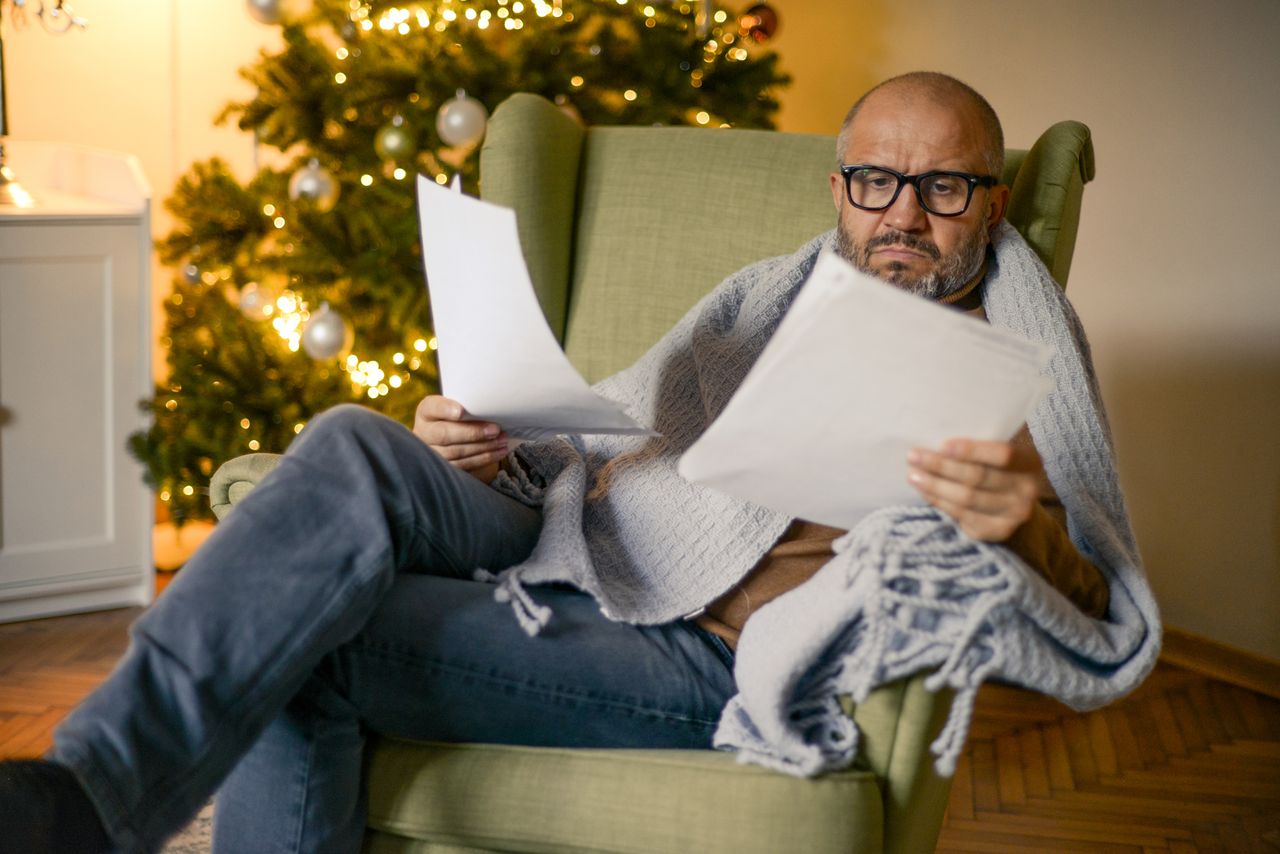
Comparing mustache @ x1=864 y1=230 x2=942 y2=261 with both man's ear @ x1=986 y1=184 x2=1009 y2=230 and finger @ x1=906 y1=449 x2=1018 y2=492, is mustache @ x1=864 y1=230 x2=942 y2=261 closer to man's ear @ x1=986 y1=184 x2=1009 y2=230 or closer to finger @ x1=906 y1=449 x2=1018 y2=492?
man's ear @ x1=986 y1=184 x2=1009 y2=230

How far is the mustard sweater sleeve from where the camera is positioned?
3.50 ft

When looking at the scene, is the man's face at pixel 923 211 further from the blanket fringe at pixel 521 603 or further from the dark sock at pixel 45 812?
the dark sock at pixel 45 812

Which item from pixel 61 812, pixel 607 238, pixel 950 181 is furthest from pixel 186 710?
pixel 607 238

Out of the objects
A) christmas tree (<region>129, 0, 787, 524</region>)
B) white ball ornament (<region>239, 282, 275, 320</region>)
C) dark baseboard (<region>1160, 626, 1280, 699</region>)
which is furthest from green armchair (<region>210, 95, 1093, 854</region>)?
dark baseboard (<region>1160, 626, 1280, 699</region>)

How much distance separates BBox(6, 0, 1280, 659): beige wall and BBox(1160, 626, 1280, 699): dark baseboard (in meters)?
0.02

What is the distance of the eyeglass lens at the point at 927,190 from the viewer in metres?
1.46

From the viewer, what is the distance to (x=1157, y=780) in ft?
6.97

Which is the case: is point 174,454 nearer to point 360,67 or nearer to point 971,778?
point 360,67

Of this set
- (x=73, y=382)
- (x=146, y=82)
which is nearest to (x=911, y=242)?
(x=73, y=382)

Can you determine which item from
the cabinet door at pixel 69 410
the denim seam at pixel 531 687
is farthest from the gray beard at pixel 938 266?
the cabinet door at pixel 69 410

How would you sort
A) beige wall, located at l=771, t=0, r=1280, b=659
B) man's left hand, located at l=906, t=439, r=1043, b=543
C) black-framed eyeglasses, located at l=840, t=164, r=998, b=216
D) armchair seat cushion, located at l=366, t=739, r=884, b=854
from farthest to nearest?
beige wall, located at l=771, t=0, r=1280, b=659 < black-framed eyeglasses, located at l=840, t=164, r=998, b=216 < armchair seat cushion, located at l=366, t=739, r=884, b=854 < man's left hand, located at l=906, t=439, r=1043, b=543

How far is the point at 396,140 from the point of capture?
248 cm

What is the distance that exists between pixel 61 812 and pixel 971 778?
→ 1529 millimetres

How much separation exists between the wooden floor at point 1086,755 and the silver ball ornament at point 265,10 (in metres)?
1.19
